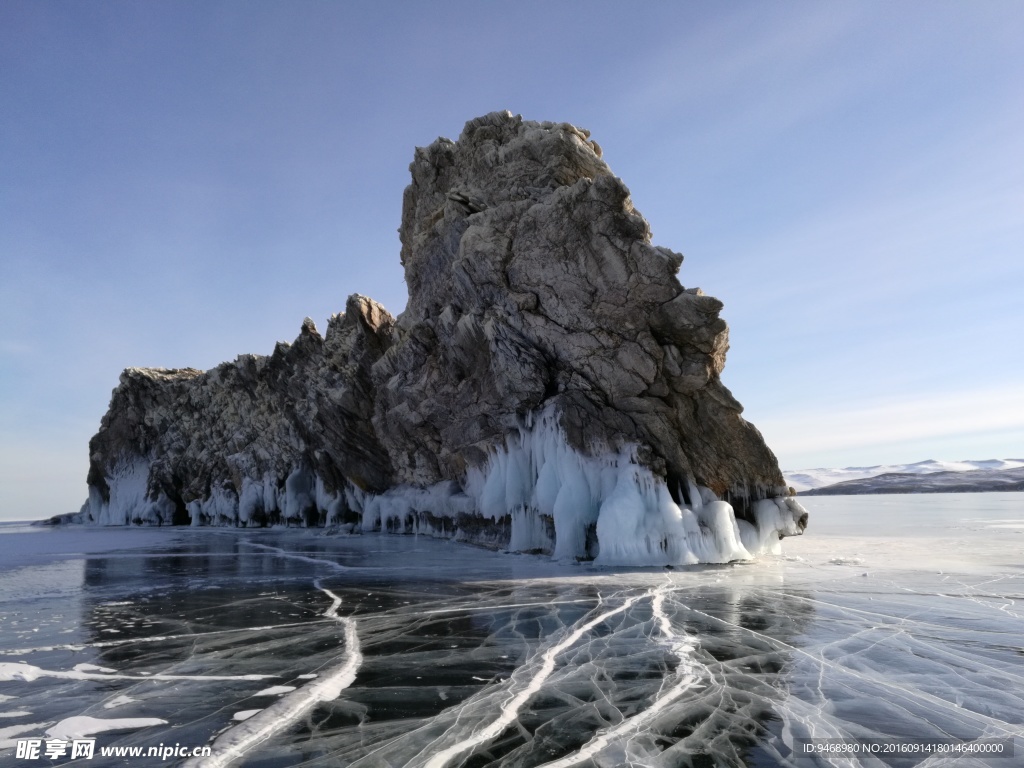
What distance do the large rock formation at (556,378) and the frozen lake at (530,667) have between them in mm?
4765

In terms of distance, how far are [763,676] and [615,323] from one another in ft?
53.0

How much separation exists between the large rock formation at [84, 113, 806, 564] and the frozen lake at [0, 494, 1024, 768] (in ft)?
15.6

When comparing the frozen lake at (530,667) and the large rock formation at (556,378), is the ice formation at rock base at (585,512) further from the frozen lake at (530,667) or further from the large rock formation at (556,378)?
the frozen lake at (530,667)

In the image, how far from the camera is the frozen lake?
20.4ft

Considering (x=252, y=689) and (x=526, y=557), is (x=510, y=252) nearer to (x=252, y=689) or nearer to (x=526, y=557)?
(x=526, y=557)

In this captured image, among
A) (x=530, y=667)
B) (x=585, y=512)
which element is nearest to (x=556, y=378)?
(x=585, y=512)

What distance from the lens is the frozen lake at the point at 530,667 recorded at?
6.23 m

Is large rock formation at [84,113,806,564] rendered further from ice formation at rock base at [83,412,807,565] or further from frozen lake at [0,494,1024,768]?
frozen lake at [0,494,1024,768]

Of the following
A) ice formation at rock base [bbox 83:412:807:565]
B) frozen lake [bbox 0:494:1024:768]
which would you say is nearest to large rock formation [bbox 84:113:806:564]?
ice formation at rock base [bbox 83:412:807:565]

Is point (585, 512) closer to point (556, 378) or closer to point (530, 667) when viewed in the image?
point (556, 378)

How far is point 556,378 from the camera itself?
25.2 meters

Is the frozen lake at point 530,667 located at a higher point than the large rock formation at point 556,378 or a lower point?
lower

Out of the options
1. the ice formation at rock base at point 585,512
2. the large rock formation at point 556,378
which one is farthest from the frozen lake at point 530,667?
the large rock formation at point 556,378

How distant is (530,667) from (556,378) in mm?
17022
